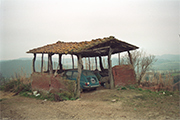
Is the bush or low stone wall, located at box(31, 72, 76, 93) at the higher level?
low stone wall, located at box(31, 72, 76, 93)

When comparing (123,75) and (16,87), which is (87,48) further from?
(16,87)

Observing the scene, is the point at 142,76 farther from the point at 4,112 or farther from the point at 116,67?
the point at 4,112

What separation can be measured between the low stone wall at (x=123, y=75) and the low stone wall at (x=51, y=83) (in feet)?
11.5

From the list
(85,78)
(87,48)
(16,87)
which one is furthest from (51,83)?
(16,87)

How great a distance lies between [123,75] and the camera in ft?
34.8

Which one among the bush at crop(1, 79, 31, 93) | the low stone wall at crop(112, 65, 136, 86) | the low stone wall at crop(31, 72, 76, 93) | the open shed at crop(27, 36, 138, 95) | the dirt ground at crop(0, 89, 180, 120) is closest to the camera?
the dirt ground at crop(0, 89, 180, 120)

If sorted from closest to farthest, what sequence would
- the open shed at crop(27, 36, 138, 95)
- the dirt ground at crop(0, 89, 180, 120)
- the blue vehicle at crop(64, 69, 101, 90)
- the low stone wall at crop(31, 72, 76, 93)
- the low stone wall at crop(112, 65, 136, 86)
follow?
the dirt ground at crop(0, 89, 180, 120) < the low stone wall at crop(31, 72, 76, 93) < the open shed at crop(27, 36, 138, 95) < the blue vehicle at crop(64, 69, 101, 90) < the low stone wall at crop(112, 65, 136, 86)

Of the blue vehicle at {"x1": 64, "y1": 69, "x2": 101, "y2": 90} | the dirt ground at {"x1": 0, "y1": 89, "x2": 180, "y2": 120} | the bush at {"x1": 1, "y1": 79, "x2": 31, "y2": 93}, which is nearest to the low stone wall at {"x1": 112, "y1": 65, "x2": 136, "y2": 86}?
the blue vehicle at {"x1": 64, "y1": 69, "x2": 101, "y2": 90}

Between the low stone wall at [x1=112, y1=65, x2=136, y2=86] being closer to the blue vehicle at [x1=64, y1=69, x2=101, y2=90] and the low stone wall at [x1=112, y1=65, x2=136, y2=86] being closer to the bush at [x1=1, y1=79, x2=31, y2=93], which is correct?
the blue vehicle at [x1=64, y1=69, x2=101, y2=90]

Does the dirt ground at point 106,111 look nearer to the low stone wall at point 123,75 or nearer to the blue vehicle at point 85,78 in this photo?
the blue vehicle at point 85,78

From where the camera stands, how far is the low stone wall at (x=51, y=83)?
28.4ft

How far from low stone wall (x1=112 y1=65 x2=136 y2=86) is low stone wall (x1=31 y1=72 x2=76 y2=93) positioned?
349 centimetres

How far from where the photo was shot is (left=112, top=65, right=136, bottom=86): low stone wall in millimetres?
10391

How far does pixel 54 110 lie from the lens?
6555 mm
